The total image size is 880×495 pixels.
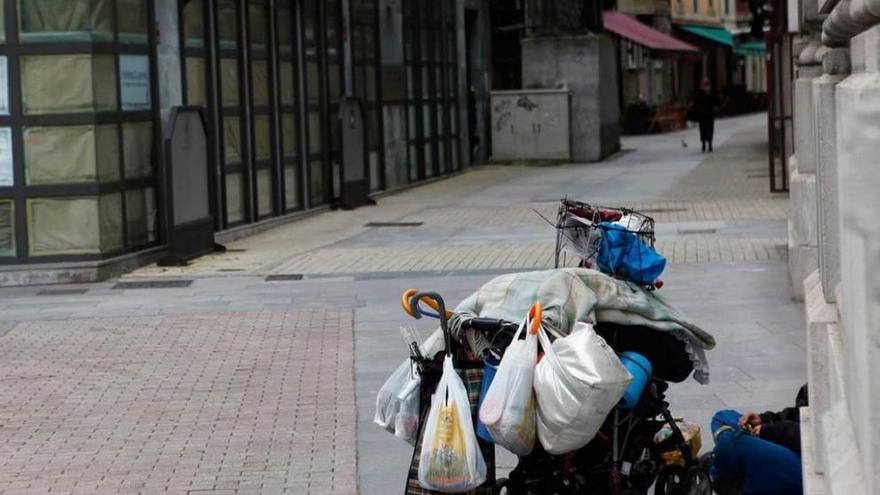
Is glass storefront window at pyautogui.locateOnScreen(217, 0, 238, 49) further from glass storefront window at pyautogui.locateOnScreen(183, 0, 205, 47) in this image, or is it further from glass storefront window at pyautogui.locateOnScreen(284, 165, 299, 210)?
glass storefront window at pyautogui.locateOnScreen(284, 165, 299, 210)

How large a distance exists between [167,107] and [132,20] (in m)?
1.10

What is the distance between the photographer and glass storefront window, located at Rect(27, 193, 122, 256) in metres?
16.0

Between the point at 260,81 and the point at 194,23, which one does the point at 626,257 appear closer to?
the point at 194,23

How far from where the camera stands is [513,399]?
5449 mm

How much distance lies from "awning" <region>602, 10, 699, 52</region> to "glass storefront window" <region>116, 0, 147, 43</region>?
102 ft

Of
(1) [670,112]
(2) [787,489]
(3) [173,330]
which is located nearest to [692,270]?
(3) [173,330]

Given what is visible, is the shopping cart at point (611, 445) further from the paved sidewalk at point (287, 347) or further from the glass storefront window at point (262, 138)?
the glass storefront window at point (262, 138)

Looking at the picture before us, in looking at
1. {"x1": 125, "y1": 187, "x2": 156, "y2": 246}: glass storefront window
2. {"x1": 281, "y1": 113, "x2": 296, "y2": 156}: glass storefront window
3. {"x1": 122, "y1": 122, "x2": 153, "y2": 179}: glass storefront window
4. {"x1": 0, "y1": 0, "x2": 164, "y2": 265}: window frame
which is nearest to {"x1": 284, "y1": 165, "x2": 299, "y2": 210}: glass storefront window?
{"x1": 281, "y1": 113, "x2": 296, "y2": 156}: glass storefront window

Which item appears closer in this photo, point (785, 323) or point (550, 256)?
point (785, 323)

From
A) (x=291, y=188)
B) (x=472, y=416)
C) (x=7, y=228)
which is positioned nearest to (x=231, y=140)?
(x=291, y=188)

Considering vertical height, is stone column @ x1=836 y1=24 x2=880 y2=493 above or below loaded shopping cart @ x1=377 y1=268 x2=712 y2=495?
above

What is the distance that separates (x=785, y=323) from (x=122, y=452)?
5.25 meters

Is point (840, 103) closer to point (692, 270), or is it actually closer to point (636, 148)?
point (692, 270)

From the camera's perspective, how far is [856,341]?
3.38 metres
